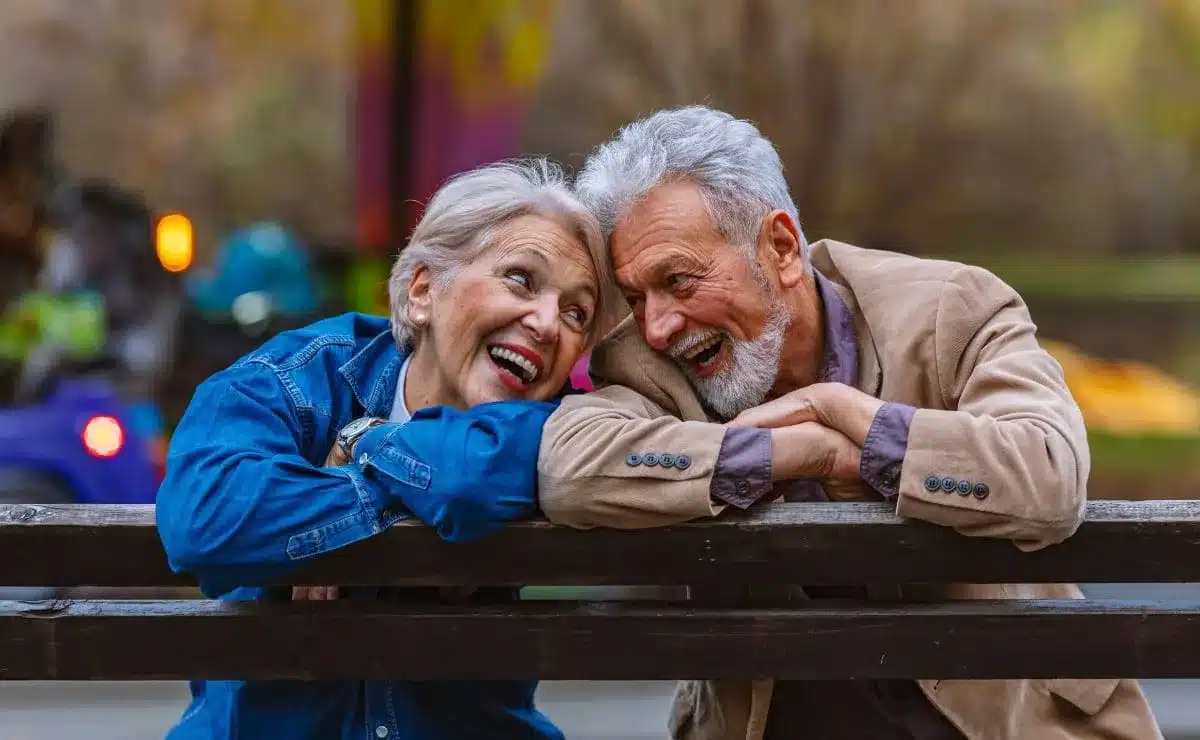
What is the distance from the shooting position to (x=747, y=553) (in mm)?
2000

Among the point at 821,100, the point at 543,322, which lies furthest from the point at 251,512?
the point at 821,100

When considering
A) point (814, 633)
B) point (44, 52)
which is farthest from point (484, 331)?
point (44, 52)

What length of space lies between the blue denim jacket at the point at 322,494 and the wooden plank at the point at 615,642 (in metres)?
0.10

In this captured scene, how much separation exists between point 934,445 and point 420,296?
3.32ft

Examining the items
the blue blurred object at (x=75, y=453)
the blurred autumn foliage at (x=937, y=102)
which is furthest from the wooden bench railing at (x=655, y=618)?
the blurred autumn foliage at (x=937, y=102)

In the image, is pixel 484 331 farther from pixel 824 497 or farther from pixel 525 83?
pixel 525 83

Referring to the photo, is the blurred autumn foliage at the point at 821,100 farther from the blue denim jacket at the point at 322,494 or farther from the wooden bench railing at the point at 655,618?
the wooden bench railing at the point at 655,618

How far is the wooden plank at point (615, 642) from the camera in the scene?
2.02 metres

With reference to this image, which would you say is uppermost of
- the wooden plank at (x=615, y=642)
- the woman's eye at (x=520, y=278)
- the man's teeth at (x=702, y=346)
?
the woman's eye at (x=520, y=278)

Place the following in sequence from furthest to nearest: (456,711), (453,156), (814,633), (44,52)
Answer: (44,52)
(453,156)
(456,711)
(814,633)

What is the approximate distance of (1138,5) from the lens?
18.5ft

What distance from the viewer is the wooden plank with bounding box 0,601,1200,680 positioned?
2.02 meters

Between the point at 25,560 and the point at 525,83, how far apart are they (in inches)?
154

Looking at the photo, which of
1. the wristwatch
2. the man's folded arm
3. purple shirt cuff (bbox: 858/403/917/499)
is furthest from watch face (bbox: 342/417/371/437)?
purple shirt cuff (bbox: 858/403/917/499)
